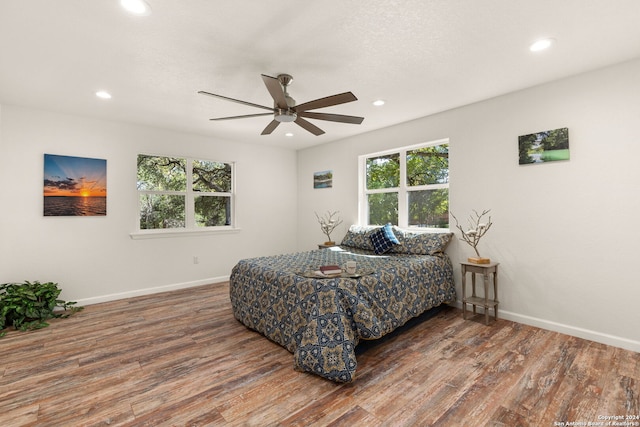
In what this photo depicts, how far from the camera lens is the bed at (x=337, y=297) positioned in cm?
222

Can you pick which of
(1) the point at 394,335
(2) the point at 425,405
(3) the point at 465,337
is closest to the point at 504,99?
(3) the point at 465,337

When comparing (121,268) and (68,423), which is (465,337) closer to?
(68,423)

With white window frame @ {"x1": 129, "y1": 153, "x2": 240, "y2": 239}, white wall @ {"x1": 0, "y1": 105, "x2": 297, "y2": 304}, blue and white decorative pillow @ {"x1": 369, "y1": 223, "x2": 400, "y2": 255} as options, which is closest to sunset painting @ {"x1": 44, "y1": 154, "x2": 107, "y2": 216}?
white wall @ {"x1": 0, "y1": 105, "x2": 297, "y2": 304}

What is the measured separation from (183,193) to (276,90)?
322 cm

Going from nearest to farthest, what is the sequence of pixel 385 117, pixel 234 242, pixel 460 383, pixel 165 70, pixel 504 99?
pixel 460 383 < pixel 165 70 < pixel 504 99 < pixel 385 117 < pixel 234 242

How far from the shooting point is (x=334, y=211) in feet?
17.7

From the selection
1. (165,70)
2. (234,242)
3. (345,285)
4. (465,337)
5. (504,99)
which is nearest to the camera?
(345,285)

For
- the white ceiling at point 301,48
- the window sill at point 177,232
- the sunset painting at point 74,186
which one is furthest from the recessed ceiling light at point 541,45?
the sunset painting at point 74,186

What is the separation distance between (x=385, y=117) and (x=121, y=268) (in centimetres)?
421

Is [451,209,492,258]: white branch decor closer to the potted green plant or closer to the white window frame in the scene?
the white window frame

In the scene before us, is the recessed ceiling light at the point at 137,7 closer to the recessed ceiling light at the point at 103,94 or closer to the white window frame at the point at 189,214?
the recessed ceiling light at the point at 103,94

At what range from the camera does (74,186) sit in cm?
389

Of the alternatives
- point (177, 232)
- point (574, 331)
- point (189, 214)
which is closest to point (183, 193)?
point (189, 214)

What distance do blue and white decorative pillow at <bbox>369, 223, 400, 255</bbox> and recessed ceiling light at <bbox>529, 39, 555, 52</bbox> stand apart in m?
2.37
